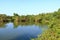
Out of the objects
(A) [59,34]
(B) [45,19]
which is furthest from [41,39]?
(B) [45,19]

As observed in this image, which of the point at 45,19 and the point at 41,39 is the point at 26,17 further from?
the point at 41,39

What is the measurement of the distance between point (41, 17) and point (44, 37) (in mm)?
49198

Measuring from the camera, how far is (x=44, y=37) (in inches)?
364

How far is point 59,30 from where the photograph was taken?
31.4ft

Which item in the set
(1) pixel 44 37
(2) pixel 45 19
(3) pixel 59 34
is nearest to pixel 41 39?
(1) pixel 44 37

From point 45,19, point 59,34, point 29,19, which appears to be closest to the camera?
point 59,34

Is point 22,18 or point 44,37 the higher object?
point 44,37

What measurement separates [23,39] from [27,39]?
21.1 inches

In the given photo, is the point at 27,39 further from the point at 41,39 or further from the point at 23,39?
the point at 41,39

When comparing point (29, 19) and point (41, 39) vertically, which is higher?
point (41, 39)

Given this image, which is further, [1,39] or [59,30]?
[1,39]

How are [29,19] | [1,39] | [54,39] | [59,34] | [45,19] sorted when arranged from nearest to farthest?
[54,39]
[59,34]
[1,39]
[45,19]
[29,19]

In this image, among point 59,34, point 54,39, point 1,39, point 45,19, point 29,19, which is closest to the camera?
point 54,39

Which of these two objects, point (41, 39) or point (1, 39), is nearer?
point (41, 39)
